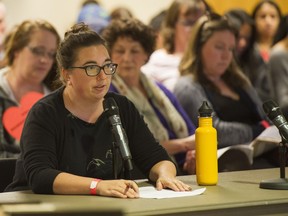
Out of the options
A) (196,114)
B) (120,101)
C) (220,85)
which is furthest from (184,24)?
(120,101)

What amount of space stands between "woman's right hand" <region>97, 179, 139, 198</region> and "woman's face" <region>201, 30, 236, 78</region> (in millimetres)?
1963

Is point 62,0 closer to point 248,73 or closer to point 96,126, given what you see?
point 248,73

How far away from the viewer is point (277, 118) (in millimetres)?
2346

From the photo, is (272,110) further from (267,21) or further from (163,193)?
(267,21)

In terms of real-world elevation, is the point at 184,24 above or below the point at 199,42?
above

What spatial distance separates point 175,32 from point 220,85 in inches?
27.1

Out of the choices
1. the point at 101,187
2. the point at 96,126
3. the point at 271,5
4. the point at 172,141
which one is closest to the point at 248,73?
the point at 271,5

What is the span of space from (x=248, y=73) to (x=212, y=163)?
3.12 metres

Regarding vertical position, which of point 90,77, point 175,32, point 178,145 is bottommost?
point 178,145

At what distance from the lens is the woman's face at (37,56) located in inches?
149

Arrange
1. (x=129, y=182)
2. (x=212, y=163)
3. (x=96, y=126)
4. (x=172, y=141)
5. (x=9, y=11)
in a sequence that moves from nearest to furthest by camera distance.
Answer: (x=129, y=182) → (x=212, y=163) → (x=96, y=126) → (x=172, y=141) → (x=9, y=11)

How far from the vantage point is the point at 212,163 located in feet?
7.92

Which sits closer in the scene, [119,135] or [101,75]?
[119,135]

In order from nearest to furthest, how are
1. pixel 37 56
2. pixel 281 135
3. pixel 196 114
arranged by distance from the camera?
1. pixel 281 135
2. pixel 37 56
3. pixel 196 114
